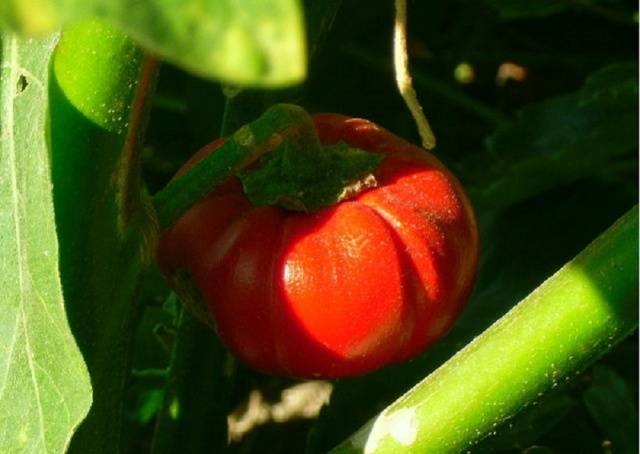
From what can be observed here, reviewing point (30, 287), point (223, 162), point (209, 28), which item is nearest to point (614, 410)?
point (223, 162)

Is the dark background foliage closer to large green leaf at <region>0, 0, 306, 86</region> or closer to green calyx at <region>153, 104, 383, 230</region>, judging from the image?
green calyx at <region>153, 104, 383, 230</region>

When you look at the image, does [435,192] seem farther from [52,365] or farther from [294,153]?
[52,365]

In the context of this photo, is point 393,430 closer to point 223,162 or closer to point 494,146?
point 223,162

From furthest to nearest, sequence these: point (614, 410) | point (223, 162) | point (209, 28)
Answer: point (614, 410) < point (223, 162) < point (209, 28)

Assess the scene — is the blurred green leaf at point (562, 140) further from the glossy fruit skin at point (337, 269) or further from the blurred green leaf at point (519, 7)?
the glossy fruit skin at point (337, 269)

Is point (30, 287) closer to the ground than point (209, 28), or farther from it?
closer to the ground

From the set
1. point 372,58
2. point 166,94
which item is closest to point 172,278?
point 372,58

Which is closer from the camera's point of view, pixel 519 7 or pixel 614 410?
pixel 614 410
